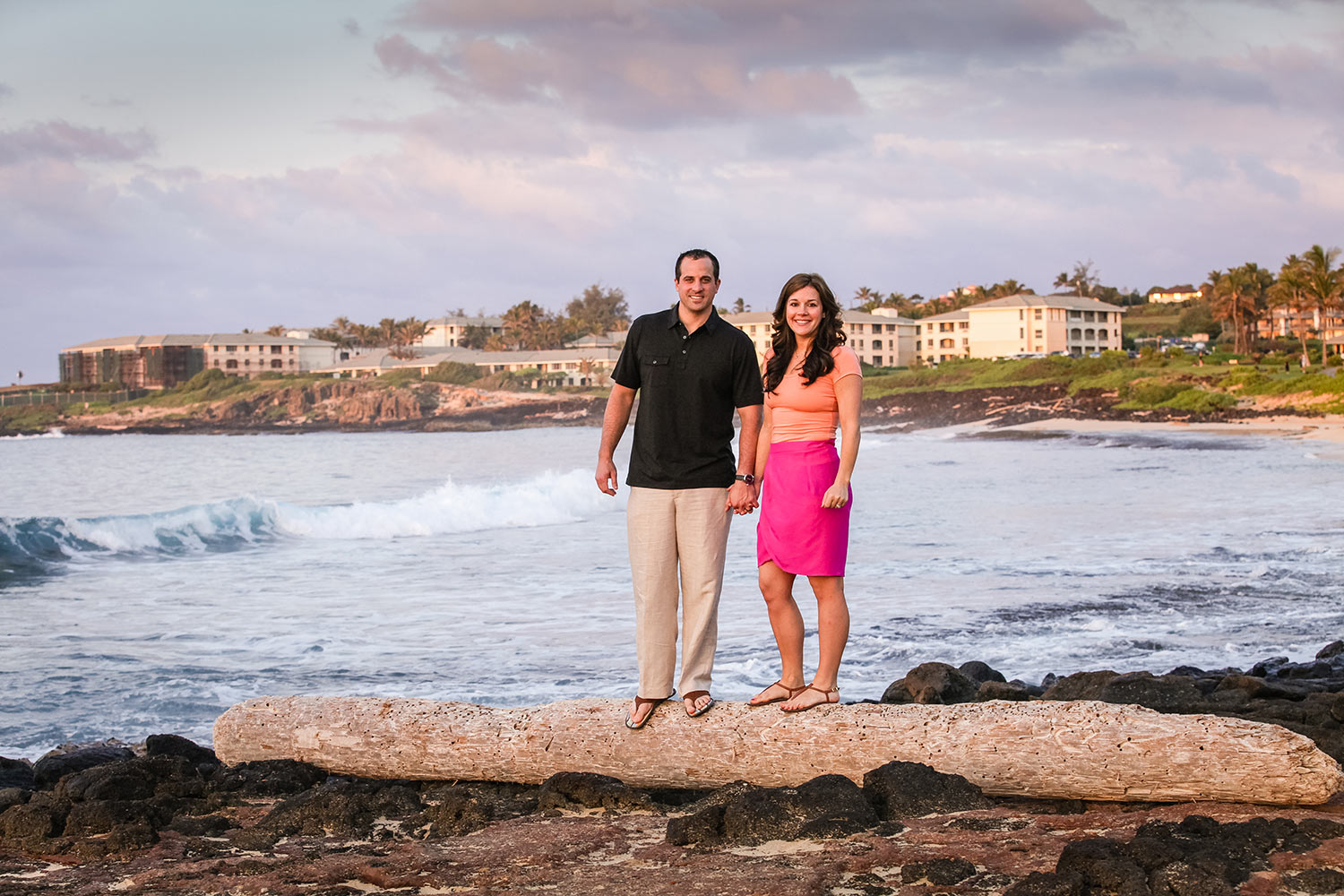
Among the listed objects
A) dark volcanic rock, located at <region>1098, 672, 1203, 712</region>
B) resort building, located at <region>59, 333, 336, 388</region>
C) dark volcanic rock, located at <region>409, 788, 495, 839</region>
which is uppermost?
resort building, located at <region>59, 333, 336, 388</region>

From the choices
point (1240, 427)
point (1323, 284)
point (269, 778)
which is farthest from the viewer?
point (1323, 284)

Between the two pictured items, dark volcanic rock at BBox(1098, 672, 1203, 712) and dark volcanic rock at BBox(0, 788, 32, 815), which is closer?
dark volcanic rock at BBox(0, 788, 32, 815)

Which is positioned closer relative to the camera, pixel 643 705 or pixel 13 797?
pixel 643 705

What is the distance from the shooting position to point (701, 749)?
5.10m

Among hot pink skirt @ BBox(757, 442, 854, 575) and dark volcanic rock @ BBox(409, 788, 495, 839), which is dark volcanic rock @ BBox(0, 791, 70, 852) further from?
hot pink skirt @ BBox(757, 442, 854, 575)

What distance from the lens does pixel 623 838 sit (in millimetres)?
4473

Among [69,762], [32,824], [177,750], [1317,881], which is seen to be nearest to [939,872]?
[1317,881]

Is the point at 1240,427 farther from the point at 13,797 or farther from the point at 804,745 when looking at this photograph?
the point at 13,797

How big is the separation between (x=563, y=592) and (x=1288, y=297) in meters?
77.4

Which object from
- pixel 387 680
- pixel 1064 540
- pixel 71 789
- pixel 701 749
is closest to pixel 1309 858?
pixel 701 749

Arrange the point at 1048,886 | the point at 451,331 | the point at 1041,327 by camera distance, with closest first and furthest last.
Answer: the point at 1048,886
the point at 1041,327
the point at 451,331

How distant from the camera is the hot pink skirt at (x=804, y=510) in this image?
204 inches

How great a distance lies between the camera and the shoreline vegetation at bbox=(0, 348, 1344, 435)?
5644 cm

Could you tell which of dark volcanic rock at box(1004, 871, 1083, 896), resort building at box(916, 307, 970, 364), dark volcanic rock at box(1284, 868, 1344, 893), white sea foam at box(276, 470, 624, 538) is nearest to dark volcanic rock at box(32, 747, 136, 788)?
dark volcanic rock at box(1004, 871, 1083, 896)
